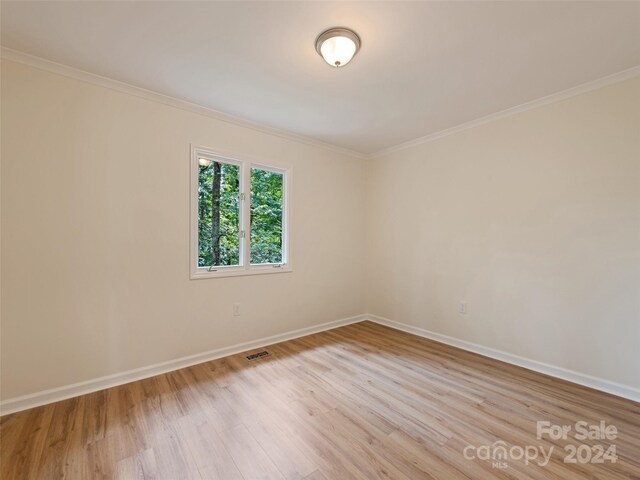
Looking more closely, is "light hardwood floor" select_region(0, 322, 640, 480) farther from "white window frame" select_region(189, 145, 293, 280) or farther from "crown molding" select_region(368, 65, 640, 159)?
"crown molding" select_region(368, 65, 640, 159)

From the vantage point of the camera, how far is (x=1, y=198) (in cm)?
195

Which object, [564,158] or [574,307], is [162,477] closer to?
[574,307]

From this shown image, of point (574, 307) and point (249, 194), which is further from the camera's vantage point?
point (249, 194)

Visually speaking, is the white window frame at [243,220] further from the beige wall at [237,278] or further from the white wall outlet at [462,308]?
the white wall outlet at [462,308]

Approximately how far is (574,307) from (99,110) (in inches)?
174

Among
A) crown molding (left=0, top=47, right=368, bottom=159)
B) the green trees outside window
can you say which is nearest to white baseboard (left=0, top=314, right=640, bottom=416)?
the green trees outside window

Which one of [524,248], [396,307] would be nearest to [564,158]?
[524,248]

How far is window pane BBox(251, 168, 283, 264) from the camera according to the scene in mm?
3273

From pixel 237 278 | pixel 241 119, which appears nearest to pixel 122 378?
pixel 237 278

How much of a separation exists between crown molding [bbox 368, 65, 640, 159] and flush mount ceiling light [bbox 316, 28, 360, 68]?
6.21 feet

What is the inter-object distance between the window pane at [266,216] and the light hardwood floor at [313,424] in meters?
1.25

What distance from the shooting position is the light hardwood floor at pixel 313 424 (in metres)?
1.50

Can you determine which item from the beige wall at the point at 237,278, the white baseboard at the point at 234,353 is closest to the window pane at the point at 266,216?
the beige wall at the point at 237,278

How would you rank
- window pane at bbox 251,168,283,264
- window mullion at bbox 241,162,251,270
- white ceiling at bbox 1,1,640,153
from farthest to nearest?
1. window pane at bbox 251,168,283,264
2. window mullion at bbox 241,162,251,270
3. white ceiling at bbox 1,1,640,153
